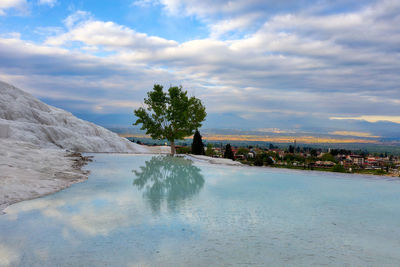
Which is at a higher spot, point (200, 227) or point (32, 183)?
point (32, 183)

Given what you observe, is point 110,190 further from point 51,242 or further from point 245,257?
point 245,257

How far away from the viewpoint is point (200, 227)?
8.35 m

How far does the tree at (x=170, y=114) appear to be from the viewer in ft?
125

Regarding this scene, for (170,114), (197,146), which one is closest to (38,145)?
(170,114)

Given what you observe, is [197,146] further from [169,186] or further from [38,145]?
[169,186]

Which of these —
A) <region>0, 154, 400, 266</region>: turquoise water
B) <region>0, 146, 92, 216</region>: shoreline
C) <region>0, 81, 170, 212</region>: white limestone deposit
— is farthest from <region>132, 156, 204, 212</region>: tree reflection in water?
<region>0, 81, 170, 212</region>: white limestone deposit

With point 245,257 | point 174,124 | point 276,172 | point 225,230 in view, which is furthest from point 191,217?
point 174,124

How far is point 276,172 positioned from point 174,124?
66.1 feet

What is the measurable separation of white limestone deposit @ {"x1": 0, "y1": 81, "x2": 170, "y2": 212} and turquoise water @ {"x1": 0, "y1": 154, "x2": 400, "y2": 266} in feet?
4.11

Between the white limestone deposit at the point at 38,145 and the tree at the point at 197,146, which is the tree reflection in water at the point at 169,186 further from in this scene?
the tree at the point at 197,146

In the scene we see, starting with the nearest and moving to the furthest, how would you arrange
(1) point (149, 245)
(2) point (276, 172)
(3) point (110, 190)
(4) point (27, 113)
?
(1) point (149, 245) → (3) point (110, 190) → (2) point (276, 172) → (4) point (27, 113)

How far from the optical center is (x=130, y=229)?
26.1 ft

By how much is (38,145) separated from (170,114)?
15.4 metres

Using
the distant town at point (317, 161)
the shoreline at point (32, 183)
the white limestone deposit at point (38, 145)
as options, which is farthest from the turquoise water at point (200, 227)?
the distant town at point (317, 161)
